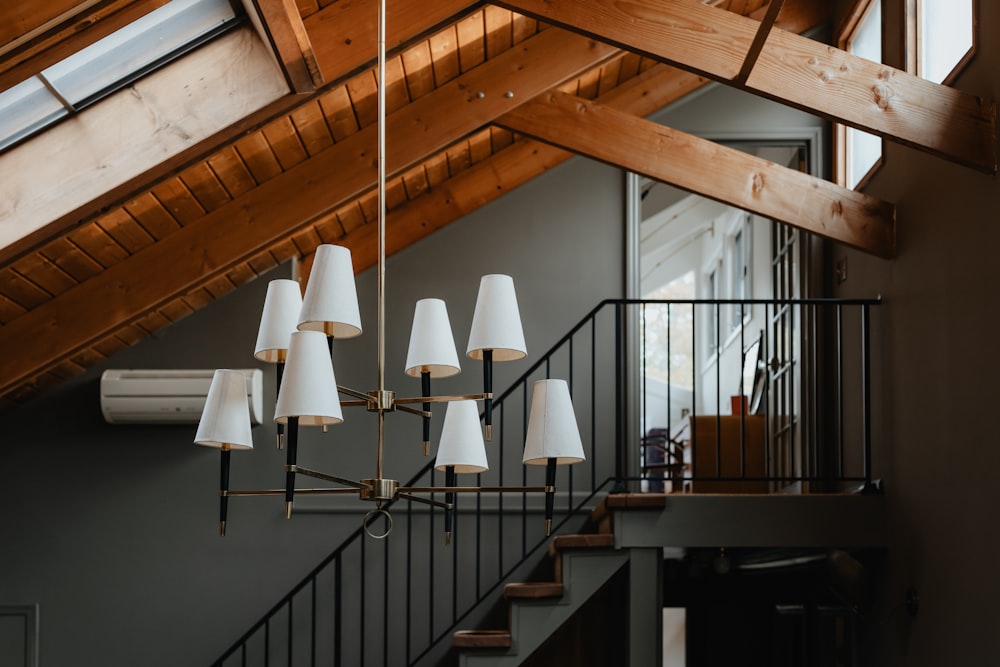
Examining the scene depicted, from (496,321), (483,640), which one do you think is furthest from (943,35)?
(483,640)

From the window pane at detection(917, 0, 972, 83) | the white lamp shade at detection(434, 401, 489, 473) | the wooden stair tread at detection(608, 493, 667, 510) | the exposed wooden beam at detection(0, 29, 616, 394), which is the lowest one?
the wooden stair tread at detection(608, 493, 667, 510)

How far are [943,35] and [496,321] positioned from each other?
125 inches

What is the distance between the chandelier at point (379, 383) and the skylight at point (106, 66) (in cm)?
91

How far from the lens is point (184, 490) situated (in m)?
7.01

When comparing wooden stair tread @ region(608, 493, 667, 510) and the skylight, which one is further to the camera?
wooden stair tread @ region(608, 493, 667, 510)

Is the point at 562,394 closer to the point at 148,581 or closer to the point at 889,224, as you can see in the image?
the point at 889,224

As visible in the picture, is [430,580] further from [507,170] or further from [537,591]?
[507,170]

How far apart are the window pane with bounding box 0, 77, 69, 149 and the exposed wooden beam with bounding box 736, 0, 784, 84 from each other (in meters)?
2.39

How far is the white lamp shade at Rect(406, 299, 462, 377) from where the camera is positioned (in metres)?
3.43

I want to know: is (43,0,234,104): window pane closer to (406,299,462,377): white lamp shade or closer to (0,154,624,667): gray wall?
(406,299,462,377): white lamp shade

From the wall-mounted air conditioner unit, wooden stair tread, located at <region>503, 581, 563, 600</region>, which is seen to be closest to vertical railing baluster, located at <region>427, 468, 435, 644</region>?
wooden stair tread, located at <region>503, 581, 563, 600</region>

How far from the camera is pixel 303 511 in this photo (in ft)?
22.8

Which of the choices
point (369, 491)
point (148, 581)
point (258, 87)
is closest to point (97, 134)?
point (258, 87)

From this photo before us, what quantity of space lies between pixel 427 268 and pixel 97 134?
317cm
